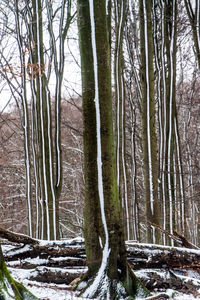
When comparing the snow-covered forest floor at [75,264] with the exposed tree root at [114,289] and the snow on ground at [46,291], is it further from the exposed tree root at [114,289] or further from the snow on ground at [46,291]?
the exposed tree root at [114,289]

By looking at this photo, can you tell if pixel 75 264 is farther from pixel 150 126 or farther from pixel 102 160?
pixel 150 126

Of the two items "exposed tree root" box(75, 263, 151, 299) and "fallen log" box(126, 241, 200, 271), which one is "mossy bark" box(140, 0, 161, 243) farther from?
"exposed tree root" box(75, 263, 151, 299)

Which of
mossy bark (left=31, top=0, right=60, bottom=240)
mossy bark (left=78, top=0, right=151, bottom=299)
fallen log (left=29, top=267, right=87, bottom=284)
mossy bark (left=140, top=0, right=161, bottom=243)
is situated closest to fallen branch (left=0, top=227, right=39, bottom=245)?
fallen log (left=29, top=267, right=87, bottom=284)

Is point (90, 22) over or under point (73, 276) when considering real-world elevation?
over

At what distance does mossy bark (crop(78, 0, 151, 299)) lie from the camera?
3.52 metres

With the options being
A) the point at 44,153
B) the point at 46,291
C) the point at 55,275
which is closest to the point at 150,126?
the point at 44,153

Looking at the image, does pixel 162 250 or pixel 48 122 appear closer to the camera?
pixel 162 250

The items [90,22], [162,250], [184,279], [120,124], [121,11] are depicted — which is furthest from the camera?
[120,124]

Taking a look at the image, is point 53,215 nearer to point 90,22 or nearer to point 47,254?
point 47,254

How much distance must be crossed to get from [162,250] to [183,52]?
968 centimetres

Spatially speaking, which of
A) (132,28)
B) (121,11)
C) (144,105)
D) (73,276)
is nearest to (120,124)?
(144,105)

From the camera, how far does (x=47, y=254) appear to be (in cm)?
482

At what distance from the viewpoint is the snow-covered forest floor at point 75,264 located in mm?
4047

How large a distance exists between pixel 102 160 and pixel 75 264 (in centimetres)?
206
